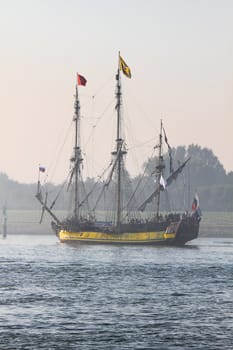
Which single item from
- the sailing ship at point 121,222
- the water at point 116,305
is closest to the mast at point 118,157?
the sailing ship at point 121,222

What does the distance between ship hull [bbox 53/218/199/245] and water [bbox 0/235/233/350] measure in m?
46.2

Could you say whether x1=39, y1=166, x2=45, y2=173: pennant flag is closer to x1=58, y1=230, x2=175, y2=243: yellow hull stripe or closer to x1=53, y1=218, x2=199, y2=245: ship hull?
x1=58, y1=230, x2=175, y2=243: yellow hull stripe

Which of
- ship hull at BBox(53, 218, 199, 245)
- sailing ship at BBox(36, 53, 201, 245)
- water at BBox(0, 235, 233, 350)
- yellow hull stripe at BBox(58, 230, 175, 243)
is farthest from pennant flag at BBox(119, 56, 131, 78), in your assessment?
water at BBox(0, 235, 233, 350)

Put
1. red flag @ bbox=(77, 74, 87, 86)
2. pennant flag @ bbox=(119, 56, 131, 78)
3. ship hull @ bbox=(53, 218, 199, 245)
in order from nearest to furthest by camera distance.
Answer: pennant flag @ bbox=(119, 56, 131, 78) → ship hull @ bbox=(53, 218, 199, 245) → red flag @ bbox=(77, 74, 87, 86)

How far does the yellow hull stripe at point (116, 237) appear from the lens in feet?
527

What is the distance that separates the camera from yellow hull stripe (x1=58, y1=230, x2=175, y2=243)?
6329 inches

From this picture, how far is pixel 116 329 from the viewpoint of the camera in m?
55.0

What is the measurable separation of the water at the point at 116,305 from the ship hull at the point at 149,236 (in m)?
46.2

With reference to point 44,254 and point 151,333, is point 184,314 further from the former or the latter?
point 44,254

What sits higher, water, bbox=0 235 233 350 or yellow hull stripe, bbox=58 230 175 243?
yellow hull stripe, bbox=58 230 175 243

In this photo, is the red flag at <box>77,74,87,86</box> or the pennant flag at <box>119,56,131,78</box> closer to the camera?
the pennant flag at <box>119,56,131,78</box>

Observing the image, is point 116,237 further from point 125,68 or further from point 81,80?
point 125,68

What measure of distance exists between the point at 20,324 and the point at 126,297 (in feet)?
53.5

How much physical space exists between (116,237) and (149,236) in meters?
7.07
